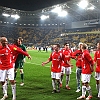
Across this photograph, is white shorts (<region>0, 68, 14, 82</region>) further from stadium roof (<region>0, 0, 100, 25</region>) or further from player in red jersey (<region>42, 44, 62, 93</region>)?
stadium roof (<region>0, 0, 100, 25</region>)

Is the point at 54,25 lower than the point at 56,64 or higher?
higher

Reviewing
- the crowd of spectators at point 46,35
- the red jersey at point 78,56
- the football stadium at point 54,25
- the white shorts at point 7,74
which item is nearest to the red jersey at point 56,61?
the red jersey at point 78,56

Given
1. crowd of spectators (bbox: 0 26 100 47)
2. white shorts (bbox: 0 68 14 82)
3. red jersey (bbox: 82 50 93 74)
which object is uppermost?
crowd of spectators (bbox: 0 26 100 47)

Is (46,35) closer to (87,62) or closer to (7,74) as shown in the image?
(87,62)

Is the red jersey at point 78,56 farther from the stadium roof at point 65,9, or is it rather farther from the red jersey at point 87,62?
the stadium roof at point 65,9

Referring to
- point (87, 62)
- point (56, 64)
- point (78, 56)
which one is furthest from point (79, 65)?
point (87, 62)

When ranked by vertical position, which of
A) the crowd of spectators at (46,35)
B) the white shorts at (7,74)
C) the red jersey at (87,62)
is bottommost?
the white shorts at (7,74)

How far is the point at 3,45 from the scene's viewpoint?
7543 millimetres

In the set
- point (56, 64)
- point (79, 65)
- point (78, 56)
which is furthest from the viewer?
point (78, 56)

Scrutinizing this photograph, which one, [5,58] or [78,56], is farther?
[78,56]

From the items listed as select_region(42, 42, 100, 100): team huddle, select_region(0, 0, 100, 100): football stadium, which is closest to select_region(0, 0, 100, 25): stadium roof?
select_region(0, 0, 100, 100): football stadium

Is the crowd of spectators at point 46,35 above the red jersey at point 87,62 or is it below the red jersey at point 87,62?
above

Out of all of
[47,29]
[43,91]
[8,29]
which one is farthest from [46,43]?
[43,91]

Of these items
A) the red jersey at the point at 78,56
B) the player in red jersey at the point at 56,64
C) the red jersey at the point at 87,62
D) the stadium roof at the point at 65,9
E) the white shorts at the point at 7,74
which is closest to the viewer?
the white shorts at the point at 7,74
